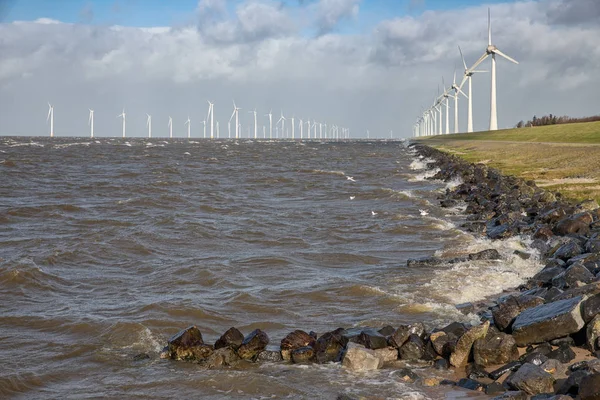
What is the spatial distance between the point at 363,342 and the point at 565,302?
264cm

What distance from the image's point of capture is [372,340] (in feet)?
31.8

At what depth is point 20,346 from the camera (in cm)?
1081

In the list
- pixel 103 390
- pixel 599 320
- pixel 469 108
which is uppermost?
pixel 469 108

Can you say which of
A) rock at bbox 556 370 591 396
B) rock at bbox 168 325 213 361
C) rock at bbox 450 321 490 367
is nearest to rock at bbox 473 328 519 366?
rock at bbox 450 321 490 367

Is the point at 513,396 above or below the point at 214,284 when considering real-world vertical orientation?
above

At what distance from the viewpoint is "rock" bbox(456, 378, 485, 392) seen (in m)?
8.17

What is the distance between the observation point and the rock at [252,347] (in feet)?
32.4

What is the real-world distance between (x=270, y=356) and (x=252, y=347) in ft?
0.87

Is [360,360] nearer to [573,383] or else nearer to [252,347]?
[252,347]

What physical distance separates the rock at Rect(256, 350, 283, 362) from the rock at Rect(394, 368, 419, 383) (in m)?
1.66

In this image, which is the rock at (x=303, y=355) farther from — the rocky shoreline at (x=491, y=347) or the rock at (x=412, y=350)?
the rock at (x=412, y=350)

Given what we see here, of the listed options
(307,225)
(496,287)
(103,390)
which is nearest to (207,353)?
(103,390)

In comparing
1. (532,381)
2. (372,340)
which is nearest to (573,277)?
(372,340)

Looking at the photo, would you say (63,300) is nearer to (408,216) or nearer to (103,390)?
(103,390)
